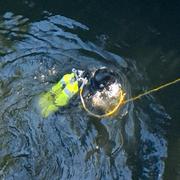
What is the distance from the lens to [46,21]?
34.7 feet

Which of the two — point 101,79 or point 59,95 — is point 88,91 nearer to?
point 101,79

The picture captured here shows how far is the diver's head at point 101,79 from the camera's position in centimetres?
818

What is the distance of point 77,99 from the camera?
8.55 m

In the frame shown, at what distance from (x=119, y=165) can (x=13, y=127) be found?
5.91 feet

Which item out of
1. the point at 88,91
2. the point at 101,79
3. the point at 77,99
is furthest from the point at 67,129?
the point at 101,79

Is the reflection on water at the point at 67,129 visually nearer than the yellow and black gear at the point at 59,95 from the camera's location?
Yes

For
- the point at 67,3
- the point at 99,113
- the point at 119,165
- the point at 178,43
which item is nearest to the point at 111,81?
the point at 99,113

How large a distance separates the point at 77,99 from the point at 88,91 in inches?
9.4

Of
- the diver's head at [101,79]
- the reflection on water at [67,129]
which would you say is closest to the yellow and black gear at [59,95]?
the reflection on water at [67,129]

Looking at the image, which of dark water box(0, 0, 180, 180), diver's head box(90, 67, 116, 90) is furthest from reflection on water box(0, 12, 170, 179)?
diver's head box(90, 67, 116, 90)

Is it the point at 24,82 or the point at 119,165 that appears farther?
the point at 24,82

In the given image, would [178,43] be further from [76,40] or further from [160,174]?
[160,174]

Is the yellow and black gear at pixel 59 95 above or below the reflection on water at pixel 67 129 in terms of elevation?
above

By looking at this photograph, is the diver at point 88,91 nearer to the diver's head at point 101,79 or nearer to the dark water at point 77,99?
the diver's head at point 101,79
